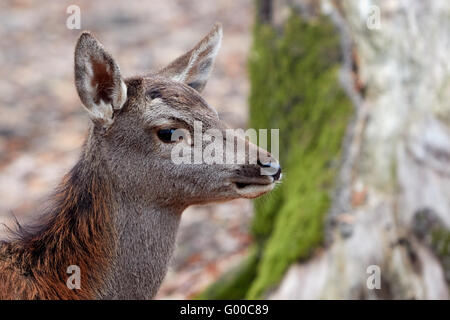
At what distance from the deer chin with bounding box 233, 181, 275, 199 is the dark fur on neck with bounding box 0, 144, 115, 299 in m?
1.02

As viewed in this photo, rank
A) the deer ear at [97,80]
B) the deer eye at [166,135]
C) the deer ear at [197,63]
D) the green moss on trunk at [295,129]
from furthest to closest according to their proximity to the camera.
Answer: the green moss on trunk at [295,129] → the deer ear at [197,63] → the deer eye at [166,135] → the deer ear at [97,80]

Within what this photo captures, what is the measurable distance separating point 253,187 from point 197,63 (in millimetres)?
1353

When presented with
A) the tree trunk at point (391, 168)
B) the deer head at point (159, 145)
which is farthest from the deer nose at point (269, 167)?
the tree trunk at point (391, 168)

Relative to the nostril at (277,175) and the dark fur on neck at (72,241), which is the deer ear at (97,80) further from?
the nostril at (277,175)

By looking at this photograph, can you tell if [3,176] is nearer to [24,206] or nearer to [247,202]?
[24,206]

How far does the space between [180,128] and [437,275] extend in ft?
11.0

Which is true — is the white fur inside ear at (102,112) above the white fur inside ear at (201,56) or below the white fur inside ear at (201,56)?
below

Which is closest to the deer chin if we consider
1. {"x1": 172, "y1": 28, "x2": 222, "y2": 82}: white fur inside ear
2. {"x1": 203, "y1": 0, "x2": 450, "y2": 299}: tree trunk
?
{"x1": 172, "y1": 28, "x2": 222, "y2": 82}: white fur inside ear

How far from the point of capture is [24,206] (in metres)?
11.1

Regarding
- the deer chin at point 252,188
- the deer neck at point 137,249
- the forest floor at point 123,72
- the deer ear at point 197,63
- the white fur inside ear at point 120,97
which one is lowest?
the deer neck at point 137,249

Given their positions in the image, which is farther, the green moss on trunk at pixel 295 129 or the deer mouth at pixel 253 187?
the green moss on trunk at pixel 295 129

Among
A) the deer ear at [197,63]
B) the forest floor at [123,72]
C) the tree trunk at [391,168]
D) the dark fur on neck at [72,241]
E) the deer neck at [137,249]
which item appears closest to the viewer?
the dark fur on neck at [72,241]

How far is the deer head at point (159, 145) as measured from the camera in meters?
4.59
